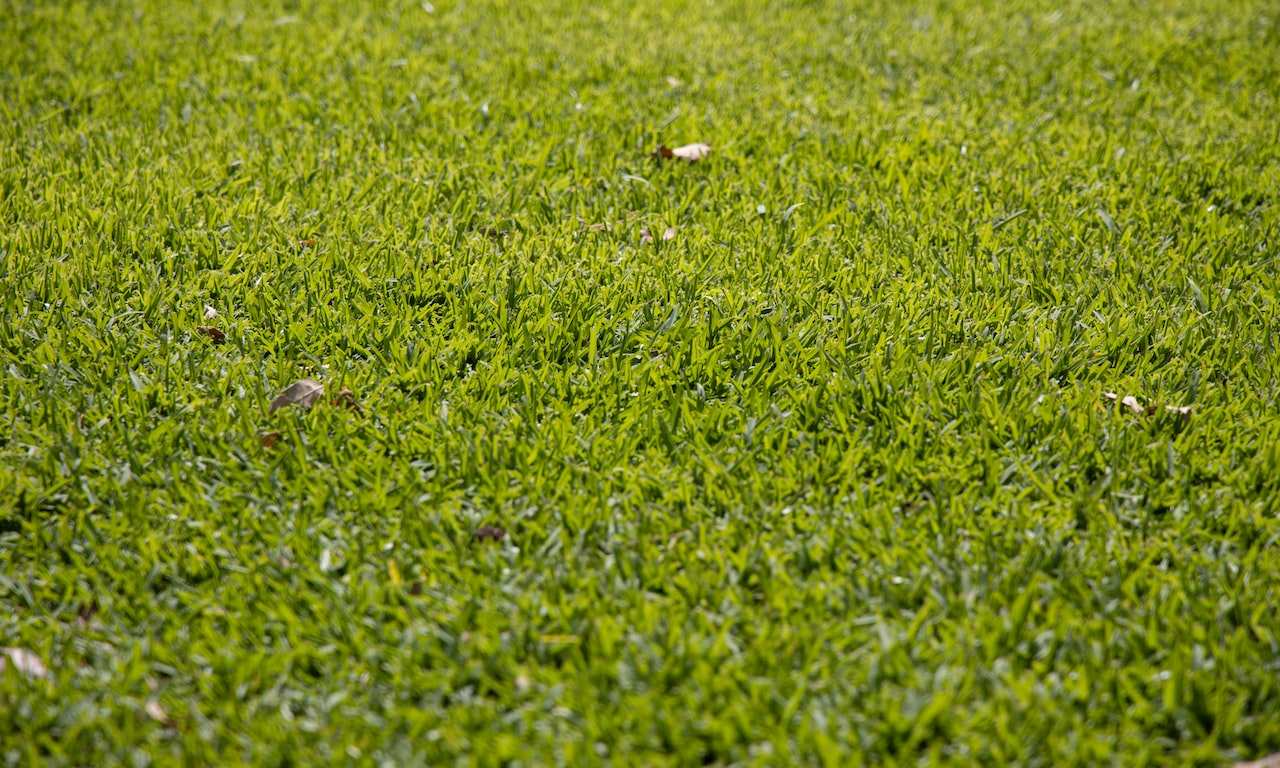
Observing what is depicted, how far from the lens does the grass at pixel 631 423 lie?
76.2 inches

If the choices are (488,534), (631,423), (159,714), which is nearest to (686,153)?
(631,423)

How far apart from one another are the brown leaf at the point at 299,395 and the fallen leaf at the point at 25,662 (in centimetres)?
84

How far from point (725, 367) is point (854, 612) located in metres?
0.98

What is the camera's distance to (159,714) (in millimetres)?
1902

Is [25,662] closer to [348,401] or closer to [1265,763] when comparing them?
[348,401]

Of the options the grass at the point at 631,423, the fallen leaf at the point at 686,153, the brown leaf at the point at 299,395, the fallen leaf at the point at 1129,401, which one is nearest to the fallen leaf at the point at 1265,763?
the grass at the point at 631,423

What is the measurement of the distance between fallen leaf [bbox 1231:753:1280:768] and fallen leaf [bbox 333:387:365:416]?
83.4 inches

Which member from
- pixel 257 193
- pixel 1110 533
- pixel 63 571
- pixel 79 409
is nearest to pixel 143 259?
pixel 257 193

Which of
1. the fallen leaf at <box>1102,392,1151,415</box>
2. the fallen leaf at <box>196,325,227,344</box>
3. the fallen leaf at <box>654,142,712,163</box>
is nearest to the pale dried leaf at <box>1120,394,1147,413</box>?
the fallen leaf at <box>1102,392,1151,415</box>

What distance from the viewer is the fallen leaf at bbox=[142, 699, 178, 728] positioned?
190cm

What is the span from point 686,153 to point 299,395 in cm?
206

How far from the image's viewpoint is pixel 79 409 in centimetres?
262

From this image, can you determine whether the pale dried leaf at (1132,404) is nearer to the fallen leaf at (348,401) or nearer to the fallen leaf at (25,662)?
the fallen leaf at (348,401)

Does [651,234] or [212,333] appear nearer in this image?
[212,333]
